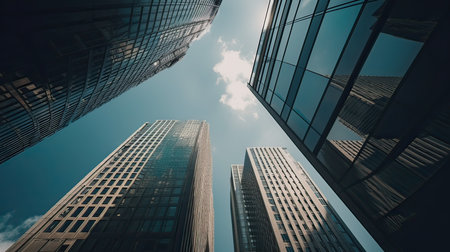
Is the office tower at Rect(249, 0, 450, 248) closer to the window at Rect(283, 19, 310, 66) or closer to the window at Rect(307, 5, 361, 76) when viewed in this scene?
the window at Rect(307, 5, 361, 76)

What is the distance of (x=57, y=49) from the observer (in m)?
16.0

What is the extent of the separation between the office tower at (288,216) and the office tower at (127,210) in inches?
885

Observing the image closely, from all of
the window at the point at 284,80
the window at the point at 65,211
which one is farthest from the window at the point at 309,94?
the window at the point at 65,211

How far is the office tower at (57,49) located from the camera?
12758 millimetres

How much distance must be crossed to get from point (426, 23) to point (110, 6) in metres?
23.9

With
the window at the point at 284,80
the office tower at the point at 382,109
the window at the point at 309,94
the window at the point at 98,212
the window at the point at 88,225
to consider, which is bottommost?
the office tower at the point at 382,109

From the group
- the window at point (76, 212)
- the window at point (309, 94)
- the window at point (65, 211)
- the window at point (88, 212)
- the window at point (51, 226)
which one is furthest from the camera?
the window at point (88, 212)

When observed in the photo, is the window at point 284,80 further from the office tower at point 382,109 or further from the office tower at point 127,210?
the office tower at point 127,210

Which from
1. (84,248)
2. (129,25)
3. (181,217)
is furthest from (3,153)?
(181,217)

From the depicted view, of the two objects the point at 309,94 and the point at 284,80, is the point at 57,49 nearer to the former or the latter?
the point at 284,80

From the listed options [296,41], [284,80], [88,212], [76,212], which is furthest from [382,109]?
[76,212]

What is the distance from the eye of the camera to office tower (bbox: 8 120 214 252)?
31.8 m

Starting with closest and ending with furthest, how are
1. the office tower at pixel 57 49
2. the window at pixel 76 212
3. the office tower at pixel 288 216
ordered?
1. the office tower at pixel 57 49
2. the window at pixel 76 212
3. the office tower at pixel 288 216

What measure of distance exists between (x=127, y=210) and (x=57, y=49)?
37.4 m
